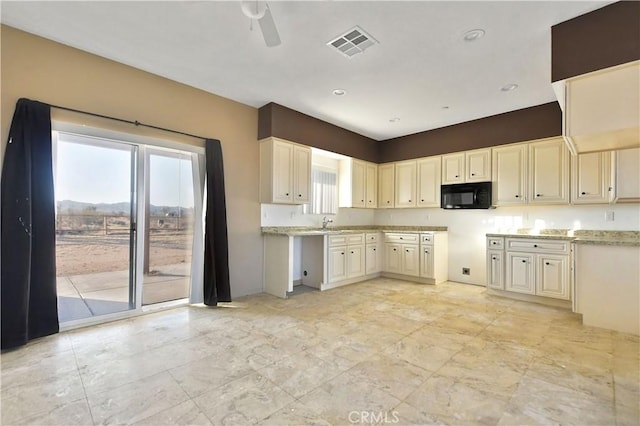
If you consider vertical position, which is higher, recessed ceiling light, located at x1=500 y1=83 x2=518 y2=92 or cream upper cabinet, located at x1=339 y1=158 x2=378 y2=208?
recessed ceiling light, located at x1=500 y1=83 x2=518 y2=92

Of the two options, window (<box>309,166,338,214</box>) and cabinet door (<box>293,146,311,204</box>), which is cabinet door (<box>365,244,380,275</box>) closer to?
window (<box>309,166,338,214</box>)

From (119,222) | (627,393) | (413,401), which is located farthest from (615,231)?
(119,222)

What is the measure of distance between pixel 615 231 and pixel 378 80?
3.84 m

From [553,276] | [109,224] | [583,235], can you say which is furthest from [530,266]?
[109,224]

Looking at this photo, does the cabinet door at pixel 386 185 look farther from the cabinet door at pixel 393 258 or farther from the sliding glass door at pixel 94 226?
the sliding glass door at pixel 94 226

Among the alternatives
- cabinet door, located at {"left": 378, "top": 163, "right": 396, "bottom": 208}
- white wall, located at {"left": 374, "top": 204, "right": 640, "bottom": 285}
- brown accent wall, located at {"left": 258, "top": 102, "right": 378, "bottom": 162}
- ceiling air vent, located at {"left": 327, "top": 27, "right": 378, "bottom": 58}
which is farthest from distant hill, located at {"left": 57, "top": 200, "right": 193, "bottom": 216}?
white wall, located at {"left": 374, "top": 204, "right": 640, "bottom": 285}

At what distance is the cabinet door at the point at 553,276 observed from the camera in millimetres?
3928

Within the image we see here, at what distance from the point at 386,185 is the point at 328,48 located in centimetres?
384

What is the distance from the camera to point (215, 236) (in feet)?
13.0

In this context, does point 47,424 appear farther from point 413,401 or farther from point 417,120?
Answer: point 417,120

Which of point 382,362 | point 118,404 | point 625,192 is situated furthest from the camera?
point 625,192

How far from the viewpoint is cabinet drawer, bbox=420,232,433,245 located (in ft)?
17.3

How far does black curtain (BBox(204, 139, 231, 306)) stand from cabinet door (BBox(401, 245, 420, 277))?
3.29m

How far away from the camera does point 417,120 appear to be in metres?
5.12
